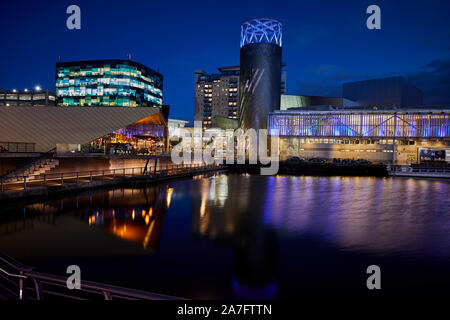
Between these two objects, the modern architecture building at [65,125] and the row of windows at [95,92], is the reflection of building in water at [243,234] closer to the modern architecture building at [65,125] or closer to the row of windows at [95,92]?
the modern architecture building at [65,125]

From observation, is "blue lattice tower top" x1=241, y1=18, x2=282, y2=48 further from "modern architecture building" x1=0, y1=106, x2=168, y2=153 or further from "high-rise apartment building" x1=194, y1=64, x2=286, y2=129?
"high-rise apartment building" x1=194, y1=64, x2=286, y2=129

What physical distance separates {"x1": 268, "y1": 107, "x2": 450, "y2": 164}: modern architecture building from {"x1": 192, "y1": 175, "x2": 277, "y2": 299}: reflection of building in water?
48.1m

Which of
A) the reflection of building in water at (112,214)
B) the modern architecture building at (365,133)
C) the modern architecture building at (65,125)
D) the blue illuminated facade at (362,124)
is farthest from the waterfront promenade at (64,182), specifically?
the blue illuminated facade at (362,124)

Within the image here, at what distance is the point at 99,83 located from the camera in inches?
4503

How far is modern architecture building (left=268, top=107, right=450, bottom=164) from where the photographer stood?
62.2 meters

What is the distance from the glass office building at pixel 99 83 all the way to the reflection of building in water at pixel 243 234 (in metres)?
98.4

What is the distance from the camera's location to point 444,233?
14102 mm

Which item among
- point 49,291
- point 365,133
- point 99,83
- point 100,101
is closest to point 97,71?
point 99,83

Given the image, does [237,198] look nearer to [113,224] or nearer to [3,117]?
[113,224]

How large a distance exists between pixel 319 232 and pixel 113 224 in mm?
8597

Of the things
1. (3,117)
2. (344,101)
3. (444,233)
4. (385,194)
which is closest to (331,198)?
(385,194)

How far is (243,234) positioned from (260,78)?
65164 mm

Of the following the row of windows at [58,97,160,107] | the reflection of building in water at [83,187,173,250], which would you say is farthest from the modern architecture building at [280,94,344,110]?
the reflection of building in water at [83,187,173,250]
